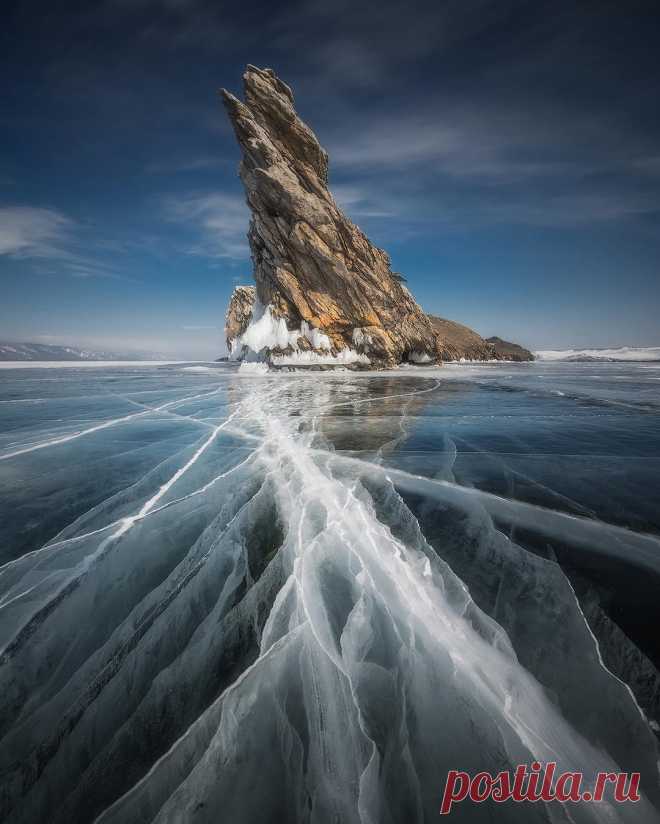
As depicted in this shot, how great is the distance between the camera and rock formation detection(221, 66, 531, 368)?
24656 mm

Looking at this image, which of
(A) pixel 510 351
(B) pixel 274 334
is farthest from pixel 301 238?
(A) pixel 510 351

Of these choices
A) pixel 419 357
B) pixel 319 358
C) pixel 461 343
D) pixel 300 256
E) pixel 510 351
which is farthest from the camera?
pixel 510 351

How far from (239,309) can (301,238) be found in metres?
36.1

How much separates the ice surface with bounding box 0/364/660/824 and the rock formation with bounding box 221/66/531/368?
23.6 m

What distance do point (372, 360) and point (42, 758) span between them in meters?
27.1

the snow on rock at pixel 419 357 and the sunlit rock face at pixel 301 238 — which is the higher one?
the sunlit rock face at pixel 301 238

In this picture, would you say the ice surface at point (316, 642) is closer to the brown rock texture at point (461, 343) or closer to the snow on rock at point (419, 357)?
the snow on rock at point (419, 357)

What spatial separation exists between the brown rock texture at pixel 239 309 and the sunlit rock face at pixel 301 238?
28826mm

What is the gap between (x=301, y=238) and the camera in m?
24.7

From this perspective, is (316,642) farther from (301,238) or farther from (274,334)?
(274,334)

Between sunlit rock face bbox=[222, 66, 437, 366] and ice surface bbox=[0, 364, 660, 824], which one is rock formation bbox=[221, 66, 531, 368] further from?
ice surface bbox=[0, 364, 660, 824]

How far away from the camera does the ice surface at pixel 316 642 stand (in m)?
1.19

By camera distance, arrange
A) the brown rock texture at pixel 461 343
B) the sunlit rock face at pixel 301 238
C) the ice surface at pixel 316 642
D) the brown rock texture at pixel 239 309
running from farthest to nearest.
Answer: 1. the brown rock texture at pixel 239 309
2. the brown rock texture at pixel 461 343
3. the sunlit rock face at pixel 301 238
4. the ice surface at pixel 316 642

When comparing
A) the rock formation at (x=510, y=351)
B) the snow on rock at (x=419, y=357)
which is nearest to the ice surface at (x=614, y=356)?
the rock formation at (x=510, y=351)
